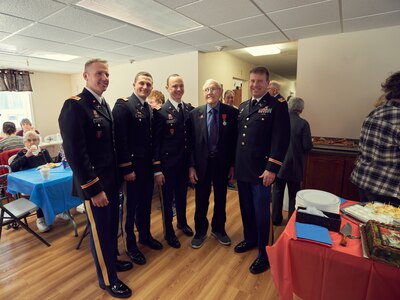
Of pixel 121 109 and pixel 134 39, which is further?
pixel 134 39

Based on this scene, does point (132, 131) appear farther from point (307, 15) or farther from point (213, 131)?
point (307, 15)

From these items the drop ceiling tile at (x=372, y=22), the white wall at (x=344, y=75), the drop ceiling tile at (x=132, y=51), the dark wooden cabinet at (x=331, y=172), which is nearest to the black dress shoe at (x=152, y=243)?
the dark wooden cabinet at (x=331, y=172)

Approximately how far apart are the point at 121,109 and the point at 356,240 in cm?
170

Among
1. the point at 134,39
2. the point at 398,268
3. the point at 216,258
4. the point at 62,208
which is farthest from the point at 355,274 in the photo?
the point at 134,39

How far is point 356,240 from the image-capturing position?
3.44 ft

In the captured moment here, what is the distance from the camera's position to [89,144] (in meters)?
1.49

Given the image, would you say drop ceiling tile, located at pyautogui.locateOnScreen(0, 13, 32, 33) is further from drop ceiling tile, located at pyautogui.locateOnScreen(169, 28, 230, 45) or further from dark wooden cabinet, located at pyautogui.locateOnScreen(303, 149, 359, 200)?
dark wooden cabinet, located at pyautogui.locateOnScreen(303, 149, 359, 200)

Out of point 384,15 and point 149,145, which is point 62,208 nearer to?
point 149,145

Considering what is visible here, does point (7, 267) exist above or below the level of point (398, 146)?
below

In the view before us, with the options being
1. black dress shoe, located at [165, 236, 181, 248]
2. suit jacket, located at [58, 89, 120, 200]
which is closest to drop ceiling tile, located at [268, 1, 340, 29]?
suit jacket, located at [58, 89, 120, 200]

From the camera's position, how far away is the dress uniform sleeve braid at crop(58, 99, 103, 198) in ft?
4.52

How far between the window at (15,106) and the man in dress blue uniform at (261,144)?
6.59 meters

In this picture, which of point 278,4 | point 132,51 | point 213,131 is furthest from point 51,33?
point 278,4

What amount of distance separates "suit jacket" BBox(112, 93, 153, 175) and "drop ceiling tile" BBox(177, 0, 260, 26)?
1126 millimetres
